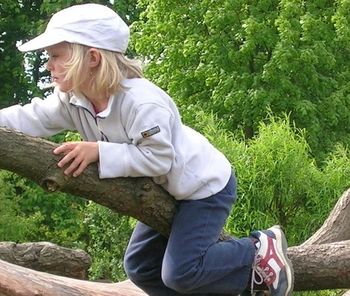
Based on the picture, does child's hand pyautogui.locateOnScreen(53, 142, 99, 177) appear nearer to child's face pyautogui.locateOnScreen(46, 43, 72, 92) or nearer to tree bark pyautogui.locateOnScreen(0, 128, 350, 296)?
tree bark pyautogui.locateOnScreen(0, 128, 350, 296)

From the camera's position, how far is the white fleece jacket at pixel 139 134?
370cm

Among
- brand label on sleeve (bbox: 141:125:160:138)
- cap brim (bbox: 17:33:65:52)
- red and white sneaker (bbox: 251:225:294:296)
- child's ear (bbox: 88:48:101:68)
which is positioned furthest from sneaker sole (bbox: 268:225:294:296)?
cap brim (bbox: 17:33:65:52)

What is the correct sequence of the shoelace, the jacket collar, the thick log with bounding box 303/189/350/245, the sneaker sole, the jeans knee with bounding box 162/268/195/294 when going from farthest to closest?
the thick log with bounding box 303/189/350/245, the sneaker sole, the shoelace, the jeans knee with bounding box 162/268/195/294, the jacket collar

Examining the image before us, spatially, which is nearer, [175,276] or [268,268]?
[175,276]

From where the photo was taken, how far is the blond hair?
3.67 metres

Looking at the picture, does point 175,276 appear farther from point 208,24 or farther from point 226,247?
point 208,24

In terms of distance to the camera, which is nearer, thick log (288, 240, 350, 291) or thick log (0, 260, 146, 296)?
thick log (0, 260, 146, 296)

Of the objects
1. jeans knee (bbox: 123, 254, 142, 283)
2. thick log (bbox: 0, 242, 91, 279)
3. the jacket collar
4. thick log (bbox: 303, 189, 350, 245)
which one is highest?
the jacket collar

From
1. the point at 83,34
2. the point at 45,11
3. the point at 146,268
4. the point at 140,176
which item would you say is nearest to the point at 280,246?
the point at 146,268

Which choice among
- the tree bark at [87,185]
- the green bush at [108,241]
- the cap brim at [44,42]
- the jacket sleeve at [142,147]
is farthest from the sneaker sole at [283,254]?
the green bush at [108,241]

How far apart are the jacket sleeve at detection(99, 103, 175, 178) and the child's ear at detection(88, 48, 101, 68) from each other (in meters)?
0.21

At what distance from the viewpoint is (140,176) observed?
3.83 metres

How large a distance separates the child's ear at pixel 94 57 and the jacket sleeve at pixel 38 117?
278 millimetres

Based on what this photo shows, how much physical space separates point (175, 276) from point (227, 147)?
870 cm
